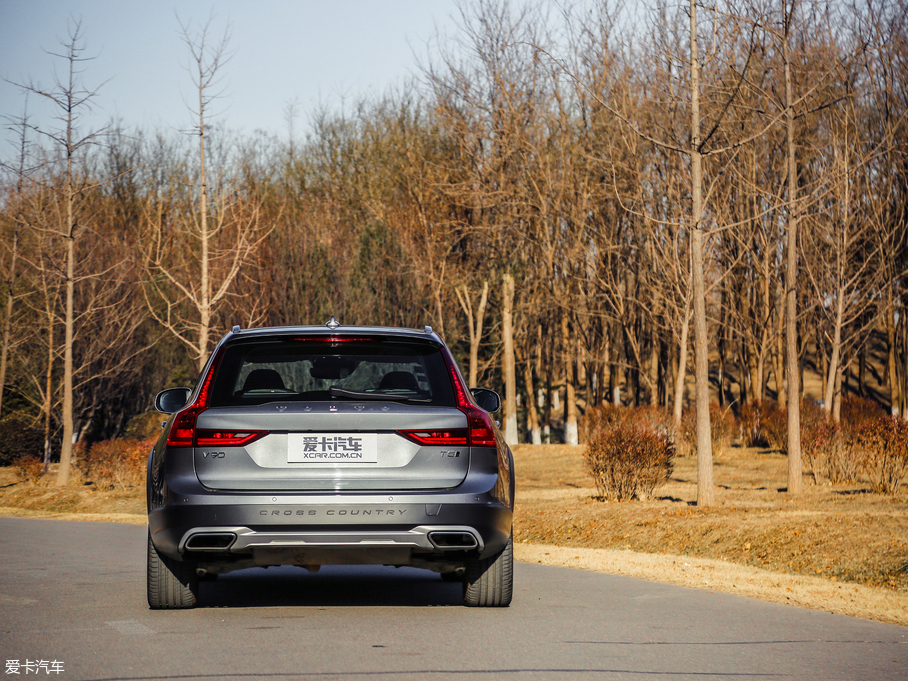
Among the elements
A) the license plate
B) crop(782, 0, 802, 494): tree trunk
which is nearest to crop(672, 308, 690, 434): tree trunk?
crop(782, 0, 802, 494): tree trunk

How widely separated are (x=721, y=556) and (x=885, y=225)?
2618 centimetres

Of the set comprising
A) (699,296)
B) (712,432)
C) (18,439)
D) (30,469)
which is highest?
(699,296)

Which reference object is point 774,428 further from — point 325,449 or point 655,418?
point 325,449

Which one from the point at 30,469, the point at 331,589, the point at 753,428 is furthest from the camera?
the point at 753,428

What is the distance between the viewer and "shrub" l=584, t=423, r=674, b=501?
17.2 m

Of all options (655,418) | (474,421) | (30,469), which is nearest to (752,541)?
(474,421)

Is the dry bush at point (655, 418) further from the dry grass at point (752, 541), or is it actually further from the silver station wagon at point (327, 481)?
the silver station wagon at point (327, 481)

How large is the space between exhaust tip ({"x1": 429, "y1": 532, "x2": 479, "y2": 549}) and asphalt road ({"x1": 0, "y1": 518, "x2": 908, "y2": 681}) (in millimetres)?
530

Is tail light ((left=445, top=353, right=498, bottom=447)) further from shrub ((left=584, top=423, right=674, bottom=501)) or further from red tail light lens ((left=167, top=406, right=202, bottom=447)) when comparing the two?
shrub ((left=584, top=423, right=674, bottom=501))

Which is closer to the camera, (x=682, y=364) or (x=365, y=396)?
(x=365, y=396)

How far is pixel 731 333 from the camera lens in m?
44.0

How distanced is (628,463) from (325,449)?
466 inches

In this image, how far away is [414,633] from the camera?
20.7ft

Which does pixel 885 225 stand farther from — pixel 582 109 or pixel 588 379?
pixel 588 379
